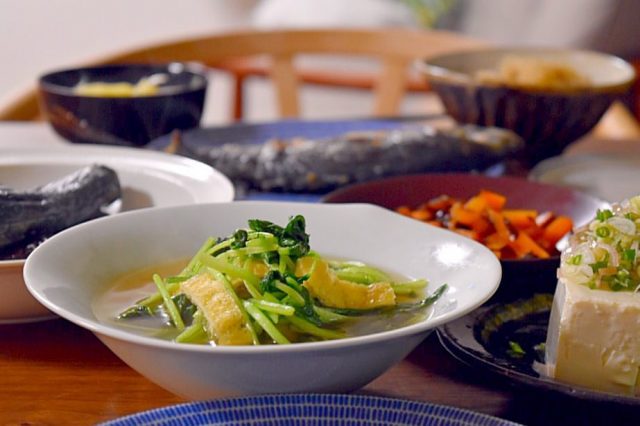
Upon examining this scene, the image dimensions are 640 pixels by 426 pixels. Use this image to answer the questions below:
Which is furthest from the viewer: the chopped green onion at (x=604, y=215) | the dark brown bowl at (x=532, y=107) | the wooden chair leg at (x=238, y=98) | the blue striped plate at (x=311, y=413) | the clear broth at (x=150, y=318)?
the wooden chair leg at (x=238, y=98)

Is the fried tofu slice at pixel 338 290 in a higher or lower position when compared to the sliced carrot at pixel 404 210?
higher

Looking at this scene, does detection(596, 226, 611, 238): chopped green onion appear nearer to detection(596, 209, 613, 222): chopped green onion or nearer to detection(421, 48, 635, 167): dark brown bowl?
detection(596, 209, 613, 222): chopped green onion

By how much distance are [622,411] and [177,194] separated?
71 centimetres

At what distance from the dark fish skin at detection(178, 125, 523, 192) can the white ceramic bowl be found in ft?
1.65

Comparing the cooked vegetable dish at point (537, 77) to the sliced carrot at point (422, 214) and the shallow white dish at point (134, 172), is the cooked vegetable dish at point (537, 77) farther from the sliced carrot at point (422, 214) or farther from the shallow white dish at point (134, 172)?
the shallow white dish at point (134, 172)

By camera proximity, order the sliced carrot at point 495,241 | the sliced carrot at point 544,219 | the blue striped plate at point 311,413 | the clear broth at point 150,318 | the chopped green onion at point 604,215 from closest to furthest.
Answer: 1. the blue striped plate at point 311,413
2. the clear broth at point 150,318
3. the chopped green onion at point 604,215
4. the sliced carrot at point 495,241
5. the sliced carrot at point 544,219

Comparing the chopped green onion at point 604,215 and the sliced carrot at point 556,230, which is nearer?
the chopped green onion at point 604,215

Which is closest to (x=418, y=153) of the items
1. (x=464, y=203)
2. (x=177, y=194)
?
(x=464, y=203)

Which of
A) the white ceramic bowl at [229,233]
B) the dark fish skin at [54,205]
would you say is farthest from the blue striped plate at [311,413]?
the dark fish skin at [54,205]

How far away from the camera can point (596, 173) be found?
1653 mm

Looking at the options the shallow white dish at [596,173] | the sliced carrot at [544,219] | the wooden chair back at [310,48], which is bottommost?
the wooden chair back at [310,48]

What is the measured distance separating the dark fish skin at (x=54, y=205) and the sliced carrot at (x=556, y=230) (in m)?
0.59

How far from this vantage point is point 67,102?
68.7 inches

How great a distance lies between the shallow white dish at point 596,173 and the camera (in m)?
1.57
